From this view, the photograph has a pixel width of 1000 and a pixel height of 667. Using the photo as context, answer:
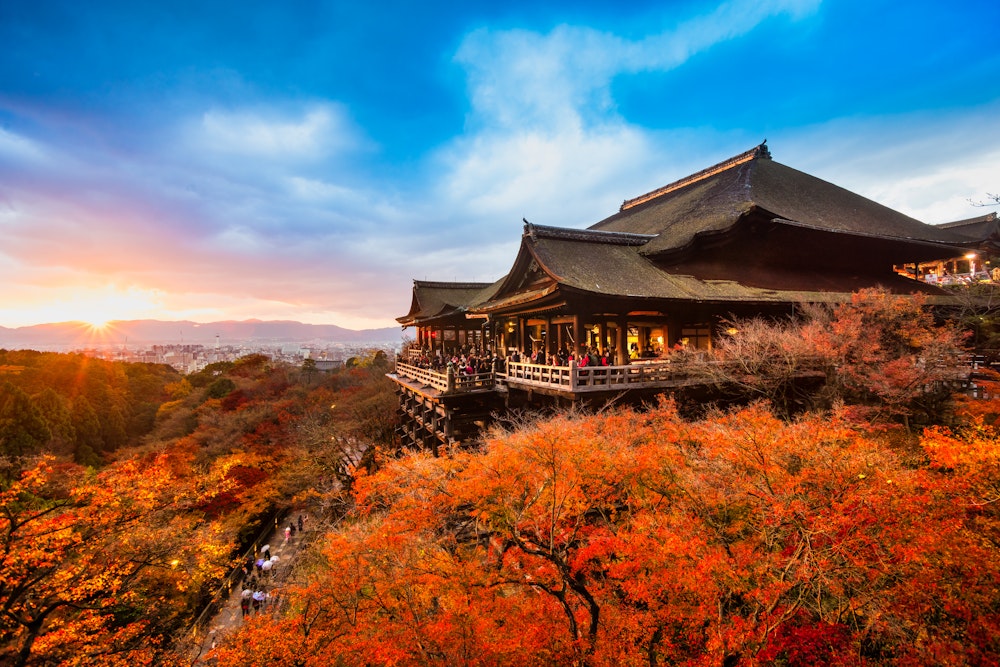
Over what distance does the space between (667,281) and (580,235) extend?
160 inches

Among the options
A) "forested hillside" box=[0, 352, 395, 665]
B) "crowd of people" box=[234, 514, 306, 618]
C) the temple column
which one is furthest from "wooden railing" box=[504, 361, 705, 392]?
"crowd of people" box=[234, 514, 306, 618]

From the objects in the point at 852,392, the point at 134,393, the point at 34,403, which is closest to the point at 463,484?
the point at 852,392

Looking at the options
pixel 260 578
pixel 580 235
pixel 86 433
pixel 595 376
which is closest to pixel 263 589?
pixel 260 578

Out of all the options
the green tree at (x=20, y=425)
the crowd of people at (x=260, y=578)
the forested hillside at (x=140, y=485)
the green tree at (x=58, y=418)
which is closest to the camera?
the forested hillside at (x=140, y=485)

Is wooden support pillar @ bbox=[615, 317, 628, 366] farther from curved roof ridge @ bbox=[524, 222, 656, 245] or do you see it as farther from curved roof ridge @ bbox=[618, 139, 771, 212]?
curved roof ridge @ bbox=[618, 139, 771, 212]

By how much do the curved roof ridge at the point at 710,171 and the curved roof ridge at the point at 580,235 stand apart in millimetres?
10249

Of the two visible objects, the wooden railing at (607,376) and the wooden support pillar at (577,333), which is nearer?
the wooden railing at (607,376)

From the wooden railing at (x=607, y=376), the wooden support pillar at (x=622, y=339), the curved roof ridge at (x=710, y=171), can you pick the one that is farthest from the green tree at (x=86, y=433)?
the curved roof ridge at (x=710, y=171)

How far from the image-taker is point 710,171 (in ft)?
84.3

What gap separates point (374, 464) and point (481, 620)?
2028 centimetres

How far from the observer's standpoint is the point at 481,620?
8.77m

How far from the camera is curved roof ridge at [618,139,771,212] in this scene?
914 inches

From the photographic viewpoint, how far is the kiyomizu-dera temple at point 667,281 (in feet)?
45.8

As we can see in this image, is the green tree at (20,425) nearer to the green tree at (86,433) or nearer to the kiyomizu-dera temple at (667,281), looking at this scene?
the green tree at (86,433)
